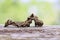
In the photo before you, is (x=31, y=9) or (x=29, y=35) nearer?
(x=29, y=35)

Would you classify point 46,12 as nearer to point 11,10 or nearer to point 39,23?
point 11,10

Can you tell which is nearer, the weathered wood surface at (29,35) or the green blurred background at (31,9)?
the weathered wood surface at (29,35)

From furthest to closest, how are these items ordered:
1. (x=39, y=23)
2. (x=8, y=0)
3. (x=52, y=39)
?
(x=8, y=0)
(x=39, y=23)
(x=52, y=39)

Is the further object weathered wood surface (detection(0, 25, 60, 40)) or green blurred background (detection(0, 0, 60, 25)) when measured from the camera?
green blurred background (detection(0, 0, 60, 25))

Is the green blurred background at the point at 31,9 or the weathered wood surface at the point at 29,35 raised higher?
the green blurred background at the point at 31,9

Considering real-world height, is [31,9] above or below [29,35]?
above

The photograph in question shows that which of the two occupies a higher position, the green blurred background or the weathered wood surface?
the green blurred background

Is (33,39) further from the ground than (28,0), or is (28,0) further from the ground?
(28,0)

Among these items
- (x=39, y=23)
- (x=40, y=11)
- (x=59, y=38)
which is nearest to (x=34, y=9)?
(x=40, y=11)
